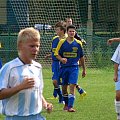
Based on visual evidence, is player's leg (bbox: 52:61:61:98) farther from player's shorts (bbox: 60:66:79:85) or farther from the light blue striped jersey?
the light blue striped jersey

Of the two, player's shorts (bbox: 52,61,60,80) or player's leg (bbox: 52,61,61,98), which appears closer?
player's leg (bbox: 52,61,61,98)

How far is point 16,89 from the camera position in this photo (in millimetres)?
5367

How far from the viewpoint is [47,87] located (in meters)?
16.5

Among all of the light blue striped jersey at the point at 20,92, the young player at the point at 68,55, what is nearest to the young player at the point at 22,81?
the light blue striped jersey at the point at 20,92

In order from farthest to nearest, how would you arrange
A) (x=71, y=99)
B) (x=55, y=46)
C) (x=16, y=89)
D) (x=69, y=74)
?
1. (x=55, y=46)
2. (x=69, y=74)
3. (x=71, y=99)
4. (x=16, y=89)

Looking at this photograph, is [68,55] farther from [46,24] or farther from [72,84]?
[46,24]

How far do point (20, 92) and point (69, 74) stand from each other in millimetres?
6240

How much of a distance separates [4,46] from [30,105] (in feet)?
64.4

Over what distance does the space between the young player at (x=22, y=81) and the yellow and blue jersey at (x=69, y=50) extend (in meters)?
6.07

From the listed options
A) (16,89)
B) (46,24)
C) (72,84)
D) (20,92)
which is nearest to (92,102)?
(72,84)

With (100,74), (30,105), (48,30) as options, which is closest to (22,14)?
(48,30)

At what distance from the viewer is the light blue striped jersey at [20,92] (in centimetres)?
552

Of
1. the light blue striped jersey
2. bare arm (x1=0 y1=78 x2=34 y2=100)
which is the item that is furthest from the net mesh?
bare arm (x1=0 y1=78 x2=34 y2=100)

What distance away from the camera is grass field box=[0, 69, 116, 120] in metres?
10.6
